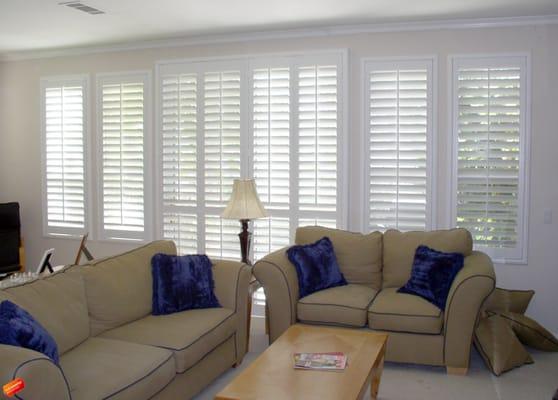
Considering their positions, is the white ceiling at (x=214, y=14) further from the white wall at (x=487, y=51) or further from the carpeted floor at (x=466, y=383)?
the carpeted floor at (x=466, y=383)

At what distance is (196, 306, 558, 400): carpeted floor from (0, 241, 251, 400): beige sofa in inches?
15.6

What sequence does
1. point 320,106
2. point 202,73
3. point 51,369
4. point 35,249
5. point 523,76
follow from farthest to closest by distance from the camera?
point 35,249
point 202,73
point 320,106
point 523,76
point 51,369

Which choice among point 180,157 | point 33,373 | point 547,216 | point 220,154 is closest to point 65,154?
point 180,157

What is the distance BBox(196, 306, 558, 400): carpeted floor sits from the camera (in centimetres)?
366

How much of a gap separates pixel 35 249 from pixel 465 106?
4.85 meters

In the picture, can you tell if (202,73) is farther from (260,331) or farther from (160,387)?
(160,387)

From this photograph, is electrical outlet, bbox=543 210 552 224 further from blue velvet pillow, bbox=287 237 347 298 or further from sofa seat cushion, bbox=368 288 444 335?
blue velvet pillow, bbox=287 237 347 298

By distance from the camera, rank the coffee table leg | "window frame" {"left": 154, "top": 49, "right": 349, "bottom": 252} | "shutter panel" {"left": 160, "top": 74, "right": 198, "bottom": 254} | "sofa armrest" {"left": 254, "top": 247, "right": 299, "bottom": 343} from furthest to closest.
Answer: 1. "shutter panel" {"left": 160, "top": 74, "right": 198, "bottom": 254}
2. "window frame" {"left": 154, "top": 49, "right": 349, "bottom": 252}
3. "sofa armrest" {"left": 254, "top": 247, "right": 299, "bottom": 343}
4. the coffee table leg

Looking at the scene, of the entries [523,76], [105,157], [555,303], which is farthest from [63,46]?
[555,303]

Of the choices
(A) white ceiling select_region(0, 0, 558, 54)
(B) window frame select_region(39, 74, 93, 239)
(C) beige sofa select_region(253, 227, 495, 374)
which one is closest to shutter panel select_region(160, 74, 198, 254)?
(A) white ceiling select_region(0, 0, 558, 54)

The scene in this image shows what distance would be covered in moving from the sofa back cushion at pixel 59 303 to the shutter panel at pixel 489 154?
125 inches

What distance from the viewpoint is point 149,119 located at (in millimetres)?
5875

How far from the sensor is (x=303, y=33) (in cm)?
530

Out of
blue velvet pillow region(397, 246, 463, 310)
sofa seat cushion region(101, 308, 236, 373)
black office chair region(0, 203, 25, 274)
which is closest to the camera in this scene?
sofa seat cushion region(101, 308, 236, 373)
